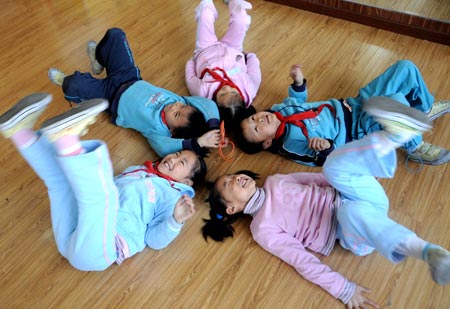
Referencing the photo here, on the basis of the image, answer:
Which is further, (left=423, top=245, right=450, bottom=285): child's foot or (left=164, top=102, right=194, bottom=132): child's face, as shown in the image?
(left=164, top=102, right=194, bottom=132): child's face

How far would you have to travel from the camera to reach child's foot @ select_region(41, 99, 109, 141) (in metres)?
0.87

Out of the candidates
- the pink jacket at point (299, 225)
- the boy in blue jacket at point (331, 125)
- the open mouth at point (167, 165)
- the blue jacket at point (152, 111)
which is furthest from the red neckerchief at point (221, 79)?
the pink jacket at point (299, 225)

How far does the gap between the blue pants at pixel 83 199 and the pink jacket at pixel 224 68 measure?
2.65ft

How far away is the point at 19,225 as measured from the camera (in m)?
1.33

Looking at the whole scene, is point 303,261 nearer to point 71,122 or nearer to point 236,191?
point 236,191

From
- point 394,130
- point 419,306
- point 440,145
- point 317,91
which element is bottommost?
point 419,306

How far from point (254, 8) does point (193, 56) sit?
61 centimetres

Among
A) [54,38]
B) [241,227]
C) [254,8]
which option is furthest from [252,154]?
[54,38]

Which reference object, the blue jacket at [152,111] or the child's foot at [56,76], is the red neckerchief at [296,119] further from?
the child's foot at [56,76]

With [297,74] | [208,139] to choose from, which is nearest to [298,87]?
[297,74]

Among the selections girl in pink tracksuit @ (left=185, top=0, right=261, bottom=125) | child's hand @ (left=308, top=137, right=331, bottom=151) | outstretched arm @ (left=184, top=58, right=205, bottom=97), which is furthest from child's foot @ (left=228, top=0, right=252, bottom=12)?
child's hand @ (left=308, top=137, right=331, bottom=151)

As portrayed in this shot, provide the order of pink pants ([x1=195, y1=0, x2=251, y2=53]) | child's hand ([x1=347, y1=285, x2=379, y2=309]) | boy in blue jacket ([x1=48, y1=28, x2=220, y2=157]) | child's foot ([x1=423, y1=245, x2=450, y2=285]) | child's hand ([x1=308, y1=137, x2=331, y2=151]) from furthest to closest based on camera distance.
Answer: pink pants ([x1=195, y1=0, x2=251, y2=53]) < boy in blue jacket ([x1=48, y1=28, x2=220, y2=157]) < child's hand ([x1=308, y1=137, x2=331, y2=151]) < child's hand ([x1=347, y1=285, x2=379, y2=309]) < child's foot ([x1=423, y1=245, x2=450, y2=285])

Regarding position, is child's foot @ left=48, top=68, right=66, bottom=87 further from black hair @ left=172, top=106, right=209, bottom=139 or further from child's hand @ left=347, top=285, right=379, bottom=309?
child's hand @ left=347, top=285, right=379, bottom=309

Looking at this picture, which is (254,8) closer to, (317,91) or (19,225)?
(317,91)
